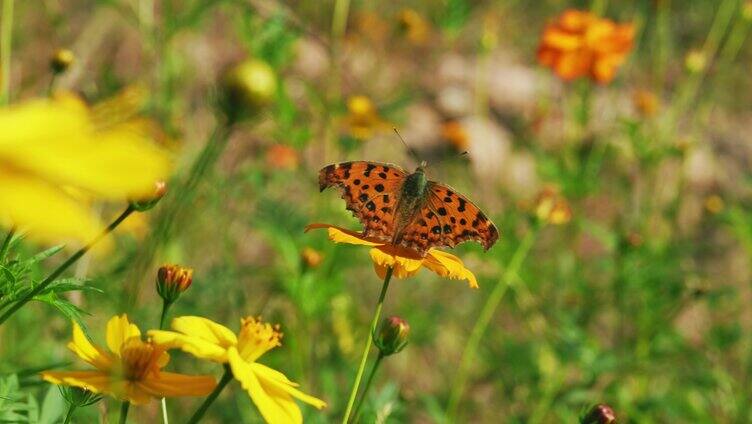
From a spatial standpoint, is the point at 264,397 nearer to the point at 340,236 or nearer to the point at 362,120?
the point at 340,236

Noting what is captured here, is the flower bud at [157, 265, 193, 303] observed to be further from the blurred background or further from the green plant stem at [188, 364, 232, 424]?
the green plant stem at [188, 364, 232, 424]

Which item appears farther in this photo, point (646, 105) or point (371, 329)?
point (646, 105)

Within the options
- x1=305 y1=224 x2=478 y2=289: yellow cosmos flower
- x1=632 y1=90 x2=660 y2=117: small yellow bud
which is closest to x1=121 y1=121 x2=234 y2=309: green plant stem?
x1=305 y1=224 x2=478 y2=289: yellow cosmos flower

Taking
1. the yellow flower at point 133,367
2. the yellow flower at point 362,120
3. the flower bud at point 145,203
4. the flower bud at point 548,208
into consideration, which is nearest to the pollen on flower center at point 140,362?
the yellow flower at point 133,367

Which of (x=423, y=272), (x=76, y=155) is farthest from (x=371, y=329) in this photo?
(x=423, y=272)

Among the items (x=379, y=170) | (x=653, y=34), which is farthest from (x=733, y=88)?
(x=379, y=170)

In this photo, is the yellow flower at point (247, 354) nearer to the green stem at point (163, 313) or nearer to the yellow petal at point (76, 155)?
the green stem at point (163, 313)

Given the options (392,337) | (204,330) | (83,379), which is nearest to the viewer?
(83,379)

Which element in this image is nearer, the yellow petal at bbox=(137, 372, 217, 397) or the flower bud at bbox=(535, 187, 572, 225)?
the yellow petal at bbox=(137, 372, 217, 397)
